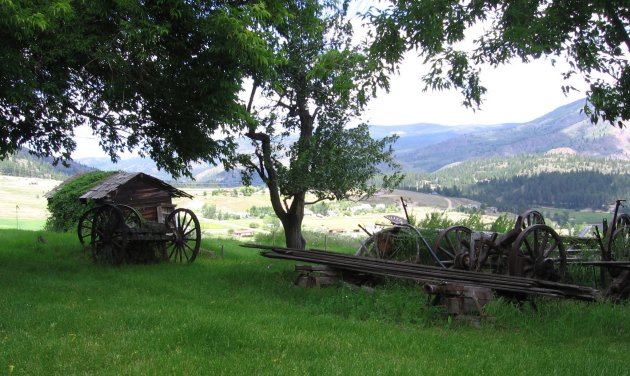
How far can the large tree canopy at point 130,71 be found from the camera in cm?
945

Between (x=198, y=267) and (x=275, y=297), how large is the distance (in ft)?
15.9

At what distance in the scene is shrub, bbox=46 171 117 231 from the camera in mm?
25344

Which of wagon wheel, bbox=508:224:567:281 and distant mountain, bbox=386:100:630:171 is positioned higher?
distant mountain, bbox=386:100:630:171

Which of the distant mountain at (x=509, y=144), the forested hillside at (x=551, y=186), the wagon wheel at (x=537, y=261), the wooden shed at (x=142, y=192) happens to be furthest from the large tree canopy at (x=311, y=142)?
the distant mountain at (x=509, y=144)

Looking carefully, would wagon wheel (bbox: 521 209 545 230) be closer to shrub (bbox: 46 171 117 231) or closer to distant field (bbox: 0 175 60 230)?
shrub (bbox: 46 171 117 231)

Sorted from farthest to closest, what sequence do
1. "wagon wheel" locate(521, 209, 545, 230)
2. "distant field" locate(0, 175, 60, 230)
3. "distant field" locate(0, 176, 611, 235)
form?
"distant field" locate(0, 176, 611, 235)
"distant field" locate(0, 175, 60, 230)
"wagon wheel" locate(521, 209, 545, 230)

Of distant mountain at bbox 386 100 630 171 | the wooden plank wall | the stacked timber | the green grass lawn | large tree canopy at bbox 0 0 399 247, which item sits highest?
distant mountain at bbox 386 100 630 171

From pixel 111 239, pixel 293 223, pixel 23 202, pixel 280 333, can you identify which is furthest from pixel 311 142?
pixel 23 202

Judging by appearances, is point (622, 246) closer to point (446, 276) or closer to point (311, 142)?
point (446, 276)

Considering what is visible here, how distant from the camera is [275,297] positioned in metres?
9.30

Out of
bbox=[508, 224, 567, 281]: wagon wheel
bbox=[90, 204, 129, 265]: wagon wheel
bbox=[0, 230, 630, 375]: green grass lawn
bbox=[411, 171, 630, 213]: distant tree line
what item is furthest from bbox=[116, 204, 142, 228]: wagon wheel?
bbox=[411, 171, 630, 213]: distant tree line

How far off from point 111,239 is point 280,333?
29.5 ft

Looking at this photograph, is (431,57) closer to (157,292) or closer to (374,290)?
(374,290)

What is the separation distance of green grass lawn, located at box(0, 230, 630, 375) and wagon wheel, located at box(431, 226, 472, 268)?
1.86 m
